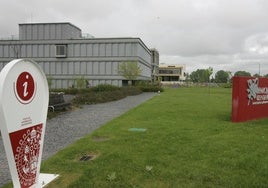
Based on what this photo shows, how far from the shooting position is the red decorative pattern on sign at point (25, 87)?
13.1 ft

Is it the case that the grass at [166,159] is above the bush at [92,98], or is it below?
below

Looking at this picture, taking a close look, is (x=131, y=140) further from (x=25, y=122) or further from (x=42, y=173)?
(x=25, y=122)

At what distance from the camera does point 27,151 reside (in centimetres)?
426

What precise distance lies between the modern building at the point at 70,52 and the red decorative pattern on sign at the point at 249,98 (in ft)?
164

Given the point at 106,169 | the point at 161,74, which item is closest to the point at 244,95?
the point at 106,169

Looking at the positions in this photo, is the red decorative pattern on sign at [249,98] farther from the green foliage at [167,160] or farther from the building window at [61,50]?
the building window at [61,50]

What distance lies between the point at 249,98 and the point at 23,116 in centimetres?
1102

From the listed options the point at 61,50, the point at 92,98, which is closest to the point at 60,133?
the point at 92,98

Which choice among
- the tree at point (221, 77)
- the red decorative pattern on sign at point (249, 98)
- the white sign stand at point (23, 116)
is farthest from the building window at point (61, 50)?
the tree at point (221, 77)

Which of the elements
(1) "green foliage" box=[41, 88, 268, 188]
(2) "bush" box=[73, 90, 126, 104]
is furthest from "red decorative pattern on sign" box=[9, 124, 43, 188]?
(2) "bush" box=[73, 90, 126, 104]

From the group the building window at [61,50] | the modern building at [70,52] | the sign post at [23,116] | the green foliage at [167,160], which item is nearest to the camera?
the sign post at [23,116]

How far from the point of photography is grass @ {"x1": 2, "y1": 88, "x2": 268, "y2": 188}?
5.32 meters

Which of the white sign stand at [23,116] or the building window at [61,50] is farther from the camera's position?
the building window at [61,50]

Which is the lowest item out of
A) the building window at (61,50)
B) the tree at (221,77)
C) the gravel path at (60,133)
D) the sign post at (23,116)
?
the gravel path at (60,133)
